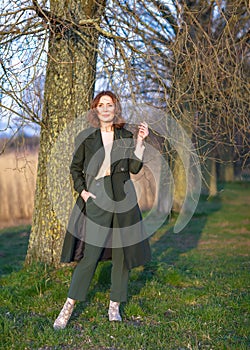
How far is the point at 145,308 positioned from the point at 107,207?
1169 mm

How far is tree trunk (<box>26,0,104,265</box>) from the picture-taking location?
5.62 meters

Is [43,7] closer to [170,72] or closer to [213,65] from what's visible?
[170,72]

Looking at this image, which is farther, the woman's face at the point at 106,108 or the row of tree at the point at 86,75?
the row of tree at the point at 86,75

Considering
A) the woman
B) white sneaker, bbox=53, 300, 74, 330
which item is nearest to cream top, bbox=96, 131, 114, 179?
the woman

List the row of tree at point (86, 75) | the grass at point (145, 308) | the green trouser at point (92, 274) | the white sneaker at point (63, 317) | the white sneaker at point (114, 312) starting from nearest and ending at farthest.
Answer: the grass at point (145, 308) < the white sneaker at point (63, 317) < the green trouser at point (92, 274) < the white sneaker at point (114, 312) < the row of tree at point (86, 75)

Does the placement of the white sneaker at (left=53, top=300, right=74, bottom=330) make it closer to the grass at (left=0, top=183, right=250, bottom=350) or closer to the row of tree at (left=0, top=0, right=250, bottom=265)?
the grass at (left=0, top=183, right=250, bottom=350)

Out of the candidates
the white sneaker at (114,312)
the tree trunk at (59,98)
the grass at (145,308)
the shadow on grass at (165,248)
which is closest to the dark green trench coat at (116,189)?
the white sneaker at (114,312)

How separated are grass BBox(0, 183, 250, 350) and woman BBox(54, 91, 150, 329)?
36 centimetres

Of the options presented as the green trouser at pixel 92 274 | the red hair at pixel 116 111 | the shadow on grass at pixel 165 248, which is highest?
the red hair at pixel 116 111

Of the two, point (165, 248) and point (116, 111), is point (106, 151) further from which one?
point (165, 248)

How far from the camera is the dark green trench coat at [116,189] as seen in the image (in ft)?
14.4

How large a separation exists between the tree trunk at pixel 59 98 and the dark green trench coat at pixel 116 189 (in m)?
1.33

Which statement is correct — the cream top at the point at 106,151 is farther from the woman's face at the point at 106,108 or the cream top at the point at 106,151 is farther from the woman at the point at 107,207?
the woman's face at the point at 106,108

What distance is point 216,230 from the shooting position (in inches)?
446
